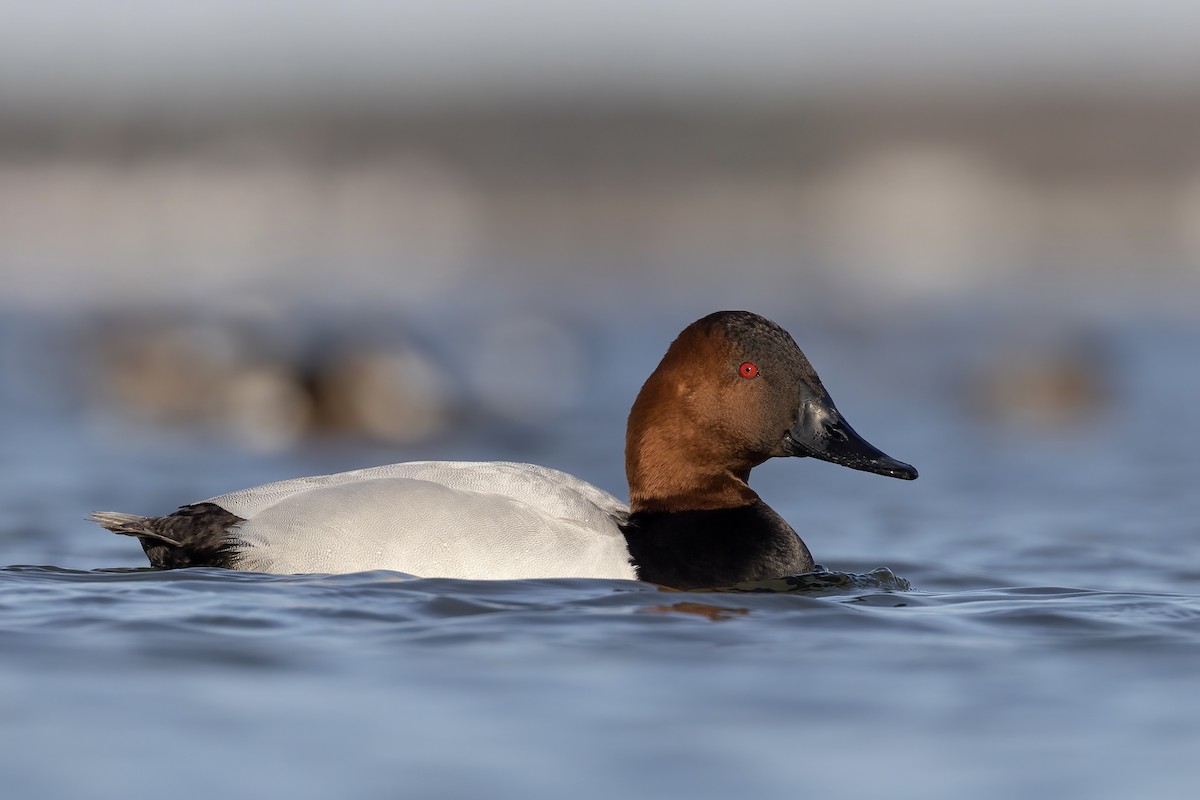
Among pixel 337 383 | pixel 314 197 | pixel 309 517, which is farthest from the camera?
pixel 314 197

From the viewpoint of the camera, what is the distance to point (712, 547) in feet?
20.2

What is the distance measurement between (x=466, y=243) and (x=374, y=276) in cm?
649

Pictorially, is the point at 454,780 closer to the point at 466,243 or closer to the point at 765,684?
the point at 765,684

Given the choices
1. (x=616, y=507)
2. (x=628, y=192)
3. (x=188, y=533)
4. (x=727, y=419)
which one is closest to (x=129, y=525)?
(x=188, y=533)

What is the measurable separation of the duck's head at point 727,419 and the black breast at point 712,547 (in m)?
0.16

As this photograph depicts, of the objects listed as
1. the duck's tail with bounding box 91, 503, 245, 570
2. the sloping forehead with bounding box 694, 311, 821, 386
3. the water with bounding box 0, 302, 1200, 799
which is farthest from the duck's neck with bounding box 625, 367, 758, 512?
the duck's tail with bounding box 91, 503, 245, 570

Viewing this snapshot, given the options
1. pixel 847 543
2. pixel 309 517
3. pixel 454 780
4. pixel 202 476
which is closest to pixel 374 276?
pixel 202 476

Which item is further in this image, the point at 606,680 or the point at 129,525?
the point at 129,525

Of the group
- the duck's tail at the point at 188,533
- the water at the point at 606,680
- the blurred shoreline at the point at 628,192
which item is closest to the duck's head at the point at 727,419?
the water at the point at 606,680

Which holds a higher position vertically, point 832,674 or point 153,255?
point 153,255

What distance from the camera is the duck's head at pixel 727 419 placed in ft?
21.1

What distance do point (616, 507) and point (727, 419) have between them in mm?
531

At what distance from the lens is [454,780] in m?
4.00

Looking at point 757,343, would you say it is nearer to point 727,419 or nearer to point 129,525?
point 727,419
